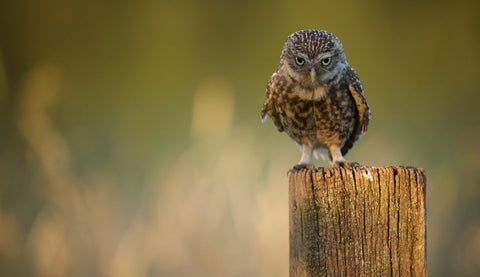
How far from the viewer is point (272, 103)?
2.39 metres

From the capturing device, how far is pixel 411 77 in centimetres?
330

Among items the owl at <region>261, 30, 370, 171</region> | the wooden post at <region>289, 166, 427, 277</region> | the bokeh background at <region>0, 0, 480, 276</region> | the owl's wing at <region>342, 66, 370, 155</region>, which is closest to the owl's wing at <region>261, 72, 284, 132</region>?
the owl at <region>261, 30, 370, 171</region>

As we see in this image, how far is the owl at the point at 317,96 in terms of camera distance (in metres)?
1.94

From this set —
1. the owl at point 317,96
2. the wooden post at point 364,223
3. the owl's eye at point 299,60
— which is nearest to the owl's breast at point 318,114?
the owl at point 317,96

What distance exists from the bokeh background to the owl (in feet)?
3.00

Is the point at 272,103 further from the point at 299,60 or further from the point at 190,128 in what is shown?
the point at 190,128

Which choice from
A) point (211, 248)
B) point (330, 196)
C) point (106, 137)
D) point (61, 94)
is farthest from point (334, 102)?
point (61, 94)

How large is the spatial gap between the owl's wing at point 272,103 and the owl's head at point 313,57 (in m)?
0.18

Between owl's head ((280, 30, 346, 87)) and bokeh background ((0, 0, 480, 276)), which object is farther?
bokeh background ((0, 0, 480, 276))

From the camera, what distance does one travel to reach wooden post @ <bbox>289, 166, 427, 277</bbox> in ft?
4.45

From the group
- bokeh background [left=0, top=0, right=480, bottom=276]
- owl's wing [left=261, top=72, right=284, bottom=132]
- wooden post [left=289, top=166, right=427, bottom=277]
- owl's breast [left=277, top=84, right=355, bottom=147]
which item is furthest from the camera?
bokeh background [left=0, top=0, right=480, bottom=276]

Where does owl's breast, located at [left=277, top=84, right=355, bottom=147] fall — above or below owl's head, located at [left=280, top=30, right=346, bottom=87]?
below

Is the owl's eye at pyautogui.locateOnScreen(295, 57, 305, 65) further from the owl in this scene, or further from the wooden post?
the wooden post

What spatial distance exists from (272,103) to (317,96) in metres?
0.33
